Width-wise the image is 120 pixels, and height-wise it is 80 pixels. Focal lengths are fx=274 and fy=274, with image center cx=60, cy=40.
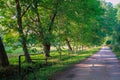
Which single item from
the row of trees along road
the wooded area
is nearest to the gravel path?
the wooded area

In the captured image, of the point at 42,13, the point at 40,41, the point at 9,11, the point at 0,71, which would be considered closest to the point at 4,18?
the point at 9,11

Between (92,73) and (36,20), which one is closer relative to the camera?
(92,73)

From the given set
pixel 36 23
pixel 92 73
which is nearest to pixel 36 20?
pixel 36 23

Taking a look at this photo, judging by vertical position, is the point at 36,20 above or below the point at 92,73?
above

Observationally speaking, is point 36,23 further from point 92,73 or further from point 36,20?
point 92,73

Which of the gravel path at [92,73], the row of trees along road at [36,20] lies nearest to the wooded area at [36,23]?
the row of trees along road at [36,20]

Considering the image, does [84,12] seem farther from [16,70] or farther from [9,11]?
[16,70]

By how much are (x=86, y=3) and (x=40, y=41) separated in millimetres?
11739

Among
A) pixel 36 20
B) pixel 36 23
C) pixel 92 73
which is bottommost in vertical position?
pixel 92 73

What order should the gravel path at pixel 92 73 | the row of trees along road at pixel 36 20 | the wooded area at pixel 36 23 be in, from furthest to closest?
the row of trees along road at pixel 36 20 → the wooded area at pixel 36 23 → the gravel path at pixel 92 73

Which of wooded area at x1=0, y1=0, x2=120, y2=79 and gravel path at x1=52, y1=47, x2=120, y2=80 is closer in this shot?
gravel path at x1=52, y1=47, x2=120, y2=80

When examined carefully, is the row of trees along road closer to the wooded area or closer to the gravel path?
the wooded area

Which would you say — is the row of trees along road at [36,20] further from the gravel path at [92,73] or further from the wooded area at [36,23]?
the gravel path at [92,73]

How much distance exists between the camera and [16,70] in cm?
1639
